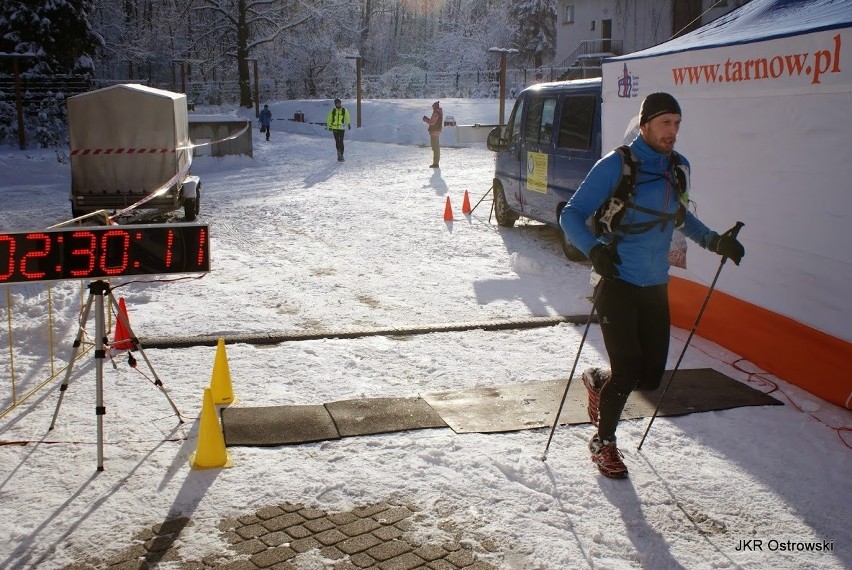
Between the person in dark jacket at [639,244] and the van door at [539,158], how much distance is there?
6521mm

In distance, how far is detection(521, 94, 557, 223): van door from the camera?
11.0m

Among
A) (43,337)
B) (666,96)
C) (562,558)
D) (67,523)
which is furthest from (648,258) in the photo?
(43,337)

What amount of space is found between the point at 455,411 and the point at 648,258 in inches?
71.6

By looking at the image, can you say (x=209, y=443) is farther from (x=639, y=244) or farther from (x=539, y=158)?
(x=539, y=158)

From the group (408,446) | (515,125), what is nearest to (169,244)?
(408,446)

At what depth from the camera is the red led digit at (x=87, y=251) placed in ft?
14.5

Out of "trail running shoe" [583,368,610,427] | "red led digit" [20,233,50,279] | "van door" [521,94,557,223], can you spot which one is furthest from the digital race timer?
"van door" [521,94,557,223]

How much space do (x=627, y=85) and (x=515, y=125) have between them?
4264 mm

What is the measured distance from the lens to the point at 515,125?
1225cm

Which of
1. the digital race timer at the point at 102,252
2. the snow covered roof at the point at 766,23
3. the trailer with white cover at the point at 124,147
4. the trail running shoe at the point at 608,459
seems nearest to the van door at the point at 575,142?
the snow covered roof at the point at 766,23

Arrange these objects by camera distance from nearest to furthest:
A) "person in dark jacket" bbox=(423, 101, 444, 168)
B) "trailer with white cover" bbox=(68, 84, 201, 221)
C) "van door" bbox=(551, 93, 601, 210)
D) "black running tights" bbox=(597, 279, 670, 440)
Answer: "black running tights" bbox=(597, 279, 670, 440) < "van door" bbox=(551, 93, 601, 210) < "trailer with white cover" bbox=(68, 84, 201, 221) < "person in dark jacket" bbox=(423, 101, 444, 168)

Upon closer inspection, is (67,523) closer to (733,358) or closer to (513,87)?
(733,358)

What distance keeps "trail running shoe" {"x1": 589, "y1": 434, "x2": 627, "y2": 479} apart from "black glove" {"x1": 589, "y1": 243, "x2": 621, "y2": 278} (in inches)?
42.8

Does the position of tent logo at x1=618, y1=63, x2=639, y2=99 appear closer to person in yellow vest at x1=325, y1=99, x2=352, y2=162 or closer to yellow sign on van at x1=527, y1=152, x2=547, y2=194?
yellow sign on van at x1=527, y1=152, x2=547, y2=194
